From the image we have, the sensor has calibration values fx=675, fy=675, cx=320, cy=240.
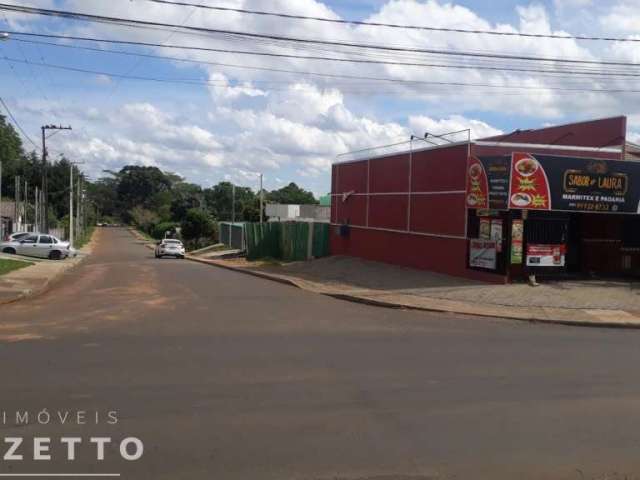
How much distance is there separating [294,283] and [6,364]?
14.2 m

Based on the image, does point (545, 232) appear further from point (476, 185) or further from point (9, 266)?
point (9, 266)

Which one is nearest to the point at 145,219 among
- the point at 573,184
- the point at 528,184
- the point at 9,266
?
Result: the point at 9,266

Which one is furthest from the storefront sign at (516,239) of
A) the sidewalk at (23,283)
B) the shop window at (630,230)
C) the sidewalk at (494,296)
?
the sidewalk at (23,283)

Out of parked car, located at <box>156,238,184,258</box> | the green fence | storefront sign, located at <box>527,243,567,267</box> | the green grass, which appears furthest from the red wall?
parked car, located at <box>156,238,184,258</box>

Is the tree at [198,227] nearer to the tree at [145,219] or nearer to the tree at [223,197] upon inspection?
the tree at [223,197]

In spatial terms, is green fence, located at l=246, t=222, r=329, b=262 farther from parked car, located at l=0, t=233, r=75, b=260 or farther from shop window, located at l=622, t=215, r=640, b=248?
shop window, located at l=622, t=215, r=640, b=248

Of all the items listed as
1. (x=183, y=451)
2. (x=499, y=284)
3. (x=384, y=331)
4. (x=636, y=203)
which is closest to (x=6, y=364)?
(x=183, y=451)

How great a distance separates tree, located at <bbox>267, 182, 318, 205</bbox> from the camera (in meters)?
116

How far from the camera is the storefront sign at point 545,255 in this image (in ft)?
63.3

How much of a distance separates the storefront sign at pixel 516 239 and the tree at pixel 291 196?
94672mm

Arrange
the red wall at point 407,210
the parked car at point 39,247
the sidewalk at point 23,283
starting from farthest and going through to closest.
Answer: the parked car at point 39,247 → the red wall at point 407,210 → the sidewalk at point 23,283

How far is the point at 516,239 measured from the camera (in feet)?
62.2

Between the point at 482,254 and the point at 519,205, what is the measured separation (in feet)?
6.20

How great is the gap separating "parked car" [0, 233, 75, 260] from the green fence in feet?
40.0
